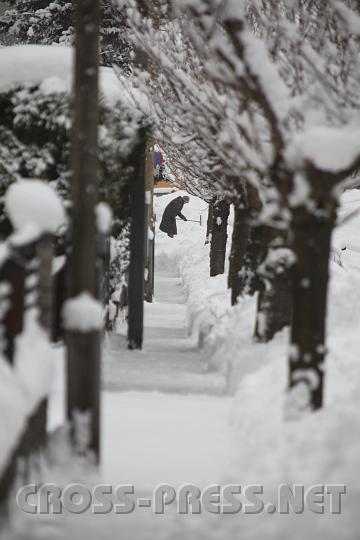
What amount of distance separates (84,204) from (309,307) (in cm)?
140

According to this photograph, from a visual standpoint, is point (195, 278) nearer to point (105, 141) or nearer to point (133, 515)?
point (105, 141)

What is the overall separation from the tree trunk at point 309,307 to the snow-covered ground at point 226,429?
0.16m

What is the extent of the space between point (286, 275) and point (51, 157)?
2.73m

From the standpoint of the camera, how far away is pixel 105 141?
7980 mm

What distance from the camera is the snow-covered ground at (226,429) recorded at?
11.7ft

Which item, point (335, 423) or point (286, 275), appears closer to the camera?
point (335, 423)

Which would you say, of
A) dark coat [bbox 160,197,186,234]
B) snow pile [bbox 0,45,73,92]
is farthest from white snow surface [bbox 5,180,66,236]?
dark coat [bbox 160,197,186,234]

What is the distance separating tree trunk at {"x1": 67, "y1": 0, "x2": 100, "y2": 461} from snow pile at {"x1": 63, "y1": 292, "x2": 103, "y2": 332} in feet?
0.13

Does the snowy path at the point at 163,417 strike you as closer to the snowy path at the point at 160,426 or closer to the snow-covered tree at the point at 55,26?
the snowy path at the point at 160,426

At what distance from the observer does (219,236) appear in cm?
1683

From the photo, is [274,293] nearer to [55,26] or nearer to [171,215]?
[55,26]

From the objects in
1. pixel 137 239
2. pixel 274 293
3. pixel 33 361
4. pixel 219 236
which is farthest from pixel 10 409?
pixel 219 236

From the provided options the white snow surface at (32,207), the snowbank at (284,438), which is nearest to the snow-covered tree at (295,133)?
the snowbank at (284,438)

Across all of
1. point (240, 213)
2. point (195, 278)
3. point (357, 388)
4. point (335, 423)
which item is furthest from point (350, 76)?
point (195, 278)
